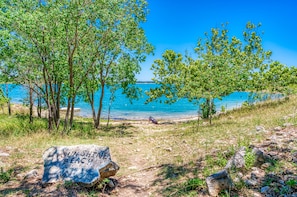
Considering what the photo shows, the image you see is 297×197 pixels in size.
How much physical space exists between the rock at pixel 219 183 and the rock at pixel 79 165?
2.60 meters

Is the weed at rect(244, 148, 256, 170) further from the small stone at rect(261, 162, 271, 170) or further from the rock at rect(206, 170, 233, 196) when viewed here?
the rock at rect(206, 170, 233, 196)

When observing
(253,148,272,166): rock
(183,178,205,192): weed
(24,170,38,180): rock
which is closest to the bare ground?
(24,170,38,180): rock

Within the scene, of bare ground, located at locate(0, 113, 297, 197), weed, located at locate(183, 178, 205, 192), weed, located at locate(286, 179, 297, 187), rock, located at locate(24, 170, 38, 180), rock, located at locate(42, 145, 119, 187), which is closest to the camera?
weed, located at locate(286, 179, 297, 187)

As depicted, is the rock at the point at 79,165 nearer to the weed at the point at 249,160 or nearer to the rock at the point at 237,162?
the rock at the point at 237,162

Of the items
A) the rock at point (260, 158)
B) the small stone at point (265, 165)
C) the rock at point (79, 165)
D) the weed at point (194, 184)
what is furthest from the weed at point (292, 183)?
the rock at point (79, 165)

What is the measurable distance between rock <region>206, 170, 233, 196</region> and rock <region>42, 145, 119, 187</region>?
2599 mm

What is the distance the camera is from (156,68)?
31.0 meters

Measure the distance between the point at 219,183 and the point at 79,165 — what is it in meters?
3.68

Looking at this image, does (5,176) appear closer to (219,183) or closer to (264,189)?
(219,183)

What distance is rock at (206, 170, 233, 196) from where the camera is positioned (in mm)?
5082

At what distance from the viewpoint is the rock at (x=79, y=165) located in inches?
246

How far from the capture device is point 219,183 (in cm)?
512

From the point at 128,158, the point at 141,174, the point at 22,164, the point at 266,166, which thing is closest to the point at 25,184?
the point at 22,164

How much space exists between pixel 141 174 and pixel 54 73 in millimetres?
9594
